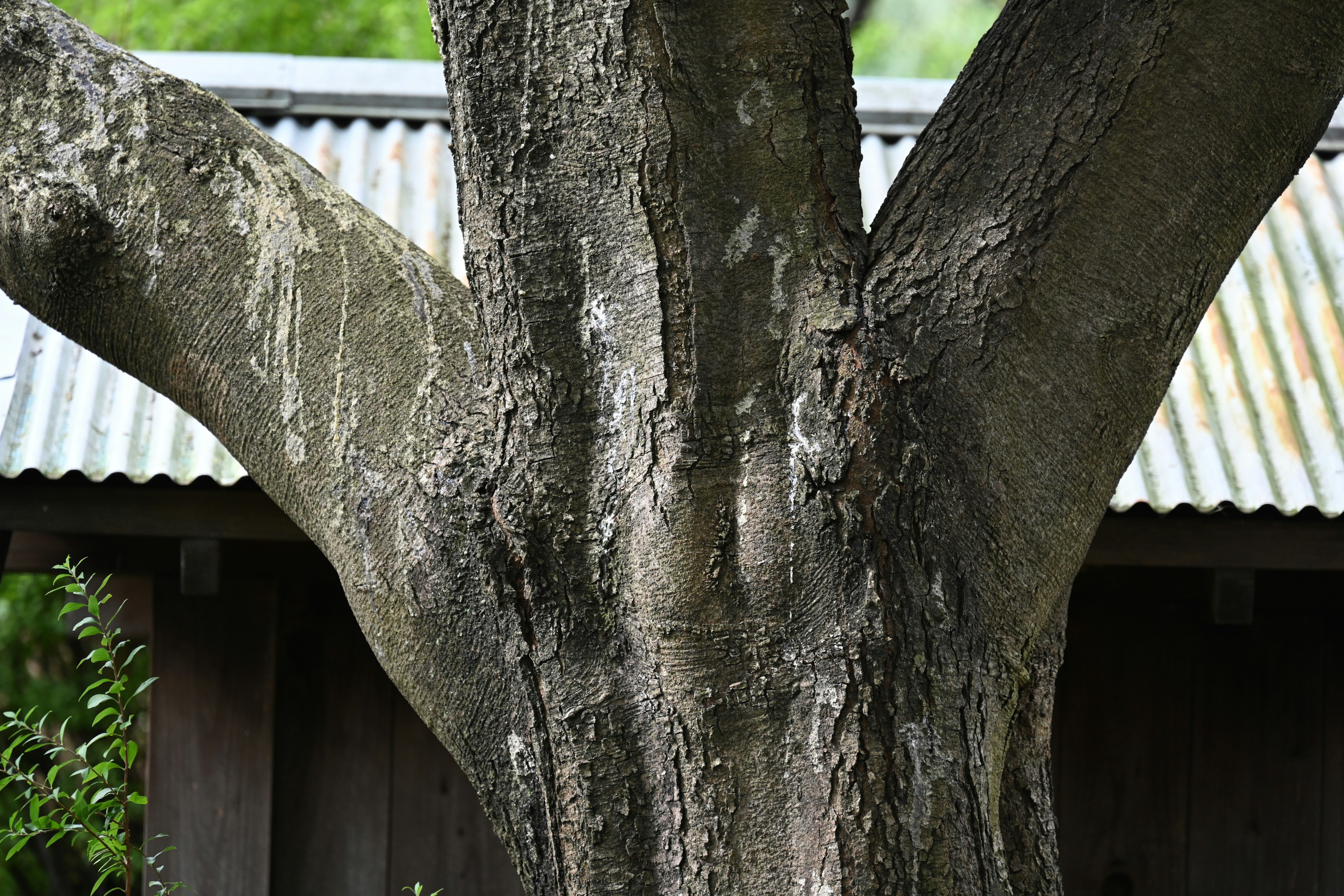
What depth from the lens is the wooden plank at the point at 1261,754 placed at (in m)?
4.27

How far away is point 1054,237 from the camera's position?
1.55m

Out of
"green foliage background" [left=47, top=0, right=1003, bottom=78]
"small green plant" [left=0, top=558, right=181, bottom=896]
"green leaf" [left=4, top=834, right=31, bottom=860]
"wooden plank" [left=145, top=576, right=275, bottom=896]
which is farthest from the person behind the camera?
"green foliage background" [left=47, top=0, right=1003, bottom=78]

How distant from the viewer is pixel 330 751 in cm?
423

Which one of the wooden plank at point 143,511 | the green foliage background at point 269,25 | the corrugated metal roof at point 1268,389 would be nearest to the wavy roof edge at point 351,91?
the corrugated metal roof at point 1268,389

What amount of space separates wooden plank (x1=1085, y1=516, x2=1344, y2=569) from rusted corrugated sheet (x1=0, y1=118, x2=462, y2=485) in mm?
2206

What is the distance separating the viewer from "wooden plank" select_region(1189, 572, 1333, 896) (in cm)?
427

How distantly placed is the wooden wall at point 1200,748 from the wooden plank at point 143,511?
285 cm

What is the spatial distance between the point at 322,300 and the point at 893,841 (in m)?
1.02

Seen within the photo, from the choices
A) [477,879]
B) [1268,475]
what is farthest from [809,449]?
[477,879]

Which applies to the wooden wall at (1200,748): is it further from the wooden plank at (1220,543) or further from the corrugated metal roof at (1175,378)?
the corrugated metal roof at (1175,378)

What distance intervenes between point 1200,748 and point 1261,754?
0.70 feet

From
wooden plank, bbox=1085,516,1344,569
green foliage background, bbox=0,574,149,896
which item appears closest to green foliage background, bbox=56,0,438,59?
green foliage background, bbox=0,574,149,896

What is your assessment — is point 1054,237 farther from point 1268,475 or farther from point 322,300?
point 1268,475

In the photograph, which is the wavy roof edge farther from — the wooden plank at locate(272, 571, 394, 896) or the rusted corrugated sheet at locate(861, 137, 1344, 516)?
the wooden plank at locate(272, 571, 394, 896)
